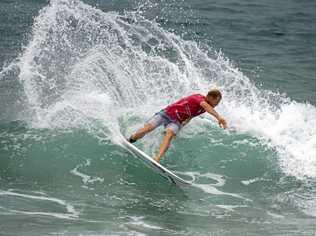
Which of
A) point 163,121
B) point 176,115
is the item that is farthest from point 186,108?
point 163,121

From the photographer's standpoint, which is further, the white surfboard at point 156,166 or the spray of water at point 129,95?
the spray of water at point 129,95

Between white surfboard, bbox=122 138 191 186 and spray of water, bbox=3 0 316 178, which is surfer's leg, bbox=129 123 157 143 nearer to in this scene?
white surfboard, bbox=122 138 191 186

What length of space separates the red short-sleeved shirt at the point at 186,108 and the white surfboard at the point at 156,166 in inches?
35.8

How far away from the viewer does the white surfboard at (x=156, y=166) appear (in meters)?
12.2

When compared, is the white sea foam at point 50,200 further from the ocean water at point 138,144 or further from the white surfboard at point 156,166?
the white surfboard at point 156,166

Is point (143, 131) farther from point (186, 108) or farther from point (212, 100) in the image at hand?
point (212, 100)

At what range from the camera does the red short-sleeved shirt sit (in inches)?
499

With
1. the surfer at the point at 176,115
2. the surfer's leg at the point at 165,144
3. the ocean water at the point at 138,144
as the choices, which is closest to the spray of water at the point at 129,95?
the ocean water at the point at 138,144

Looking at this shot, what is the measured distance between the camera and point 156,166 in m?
12.3

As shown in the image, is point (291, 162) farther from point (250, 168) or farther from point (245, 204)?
point (245, 204)

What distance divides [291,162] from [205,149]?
1761 mm

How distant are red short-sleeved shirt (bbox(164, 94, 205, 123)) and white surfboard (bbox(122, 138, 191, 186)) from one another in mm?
911

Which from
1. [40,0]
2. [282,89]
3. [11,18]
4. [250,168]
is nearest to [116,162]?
[250,168]

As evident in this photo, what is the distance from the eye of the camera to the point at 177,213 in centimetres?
1126
